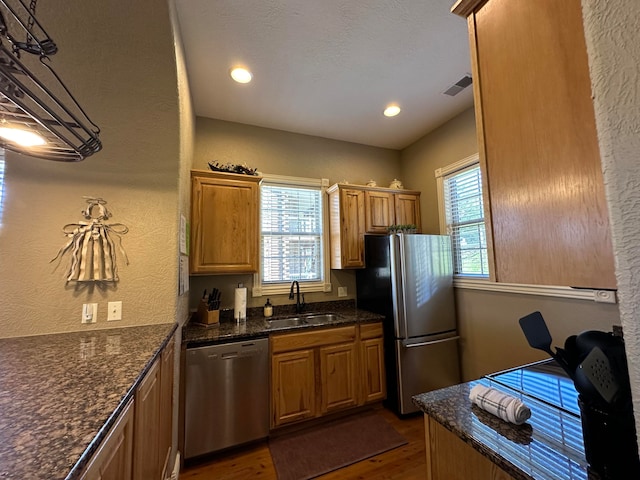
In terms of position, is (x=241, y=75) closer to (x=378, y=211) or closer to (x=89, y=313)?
(x=378, y=211)

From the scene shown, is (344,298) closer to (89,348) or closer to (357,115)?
(357,115)

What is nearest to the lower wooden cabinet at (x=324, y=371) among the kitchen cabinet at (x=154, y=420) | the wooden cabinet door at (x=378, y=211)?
the kitchen cabinet at (x=154, y=420)

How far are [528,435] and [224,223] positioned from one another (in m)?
2.43

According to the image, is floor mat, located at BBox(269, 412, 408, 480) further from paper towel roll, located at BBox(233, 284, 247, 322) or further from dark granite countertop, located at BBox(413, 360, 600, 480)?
dark granite countertop, located at BBox(413, 360, 600, 480)

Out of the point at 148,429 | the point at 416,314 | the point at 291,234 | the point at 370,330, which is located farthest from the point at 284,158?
the point at 148,429

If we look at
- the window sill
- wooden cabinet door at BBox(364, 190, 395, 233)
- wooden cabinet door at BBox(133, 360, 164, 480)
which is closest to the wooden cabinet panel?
the window sill

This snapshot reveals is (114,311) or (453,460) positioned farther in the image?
(114,311)

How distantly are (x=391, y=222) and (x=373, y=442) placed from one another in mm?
2234

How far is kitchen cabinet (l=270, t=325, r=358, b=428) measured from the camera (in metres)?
2.31

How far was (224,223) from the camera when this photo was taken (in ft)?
8.34

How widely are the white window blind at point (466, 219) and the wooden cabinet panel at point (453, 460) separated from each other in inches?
83.6

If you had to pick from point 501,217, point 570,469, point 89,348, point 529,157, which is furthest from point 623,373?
point 89,348

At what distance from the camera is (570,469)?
0.68 meters

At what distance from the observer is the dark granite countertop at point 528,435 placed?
0.68 m
